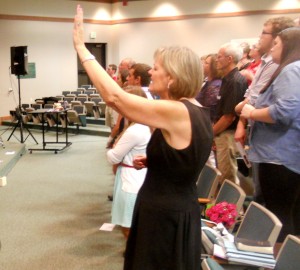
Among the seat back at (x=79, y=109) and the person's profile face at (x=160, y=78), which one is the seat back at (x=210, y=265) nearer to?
the person's profile face at (x=160, y=78)

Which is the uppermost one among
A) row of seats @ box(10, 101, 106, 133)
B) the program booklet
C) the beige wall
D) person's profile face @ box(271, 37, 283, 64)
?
the beige wall

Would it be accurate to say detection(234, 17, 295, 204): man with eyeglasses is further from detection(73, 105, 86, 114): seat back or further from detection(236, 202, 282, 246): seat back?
detection(73, 105, 86, 114): seat back

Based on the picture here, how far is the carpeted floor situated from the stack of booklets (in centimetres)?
148

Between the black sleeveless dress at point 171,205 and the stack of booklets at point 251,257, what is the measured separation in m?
0.18

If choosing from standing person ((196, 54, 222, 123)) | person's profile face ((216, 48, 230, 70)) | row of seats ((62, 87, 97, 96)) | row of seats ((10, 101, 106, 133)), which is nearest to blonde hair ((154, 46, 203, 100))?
person's profile face ((216, 48, 230, 70))

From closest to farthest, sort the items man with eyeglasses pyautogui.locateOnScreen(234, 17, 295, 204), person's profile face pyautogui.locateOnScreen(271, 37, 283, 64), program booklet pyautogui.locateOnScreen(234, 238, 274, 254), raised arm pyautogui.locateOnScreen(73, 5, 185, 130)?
raised arm pyautogui.locateOnScreen(73, 5, 185, 130) → program booklet pyautogui.locateOnScreen(234, 238, 274, 254) → person's profile face pyautogui.locateOnScreen(271, 37, 283, 64) → man with eyeglasses pyautogui.locateOnScreen(234, 17, 295, 204)

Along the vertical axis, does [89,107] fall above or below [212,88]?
below

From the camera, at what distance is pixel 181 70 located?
57.8 inches

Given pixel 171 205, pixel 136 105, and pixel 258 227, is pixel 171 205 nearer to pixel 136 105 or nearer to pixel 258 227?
pixel 136 105

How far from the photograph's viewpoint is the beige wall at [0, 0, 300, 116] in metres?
11.5

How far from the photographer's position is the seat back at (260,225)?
1.80 meters

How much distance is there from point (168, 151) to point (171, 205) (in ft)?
0.75

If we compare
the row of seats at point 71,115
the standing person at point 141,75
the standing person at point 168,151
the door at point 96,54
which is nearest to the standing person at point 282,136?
the standing person at point 168,151

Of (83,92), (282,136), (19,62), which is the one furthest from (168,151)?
(83,92)
